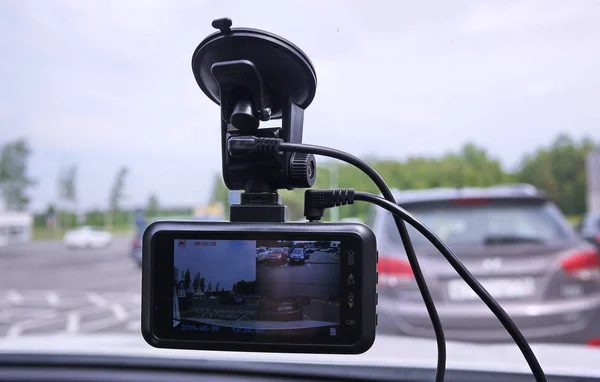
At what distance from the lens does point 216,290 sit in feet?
3.56

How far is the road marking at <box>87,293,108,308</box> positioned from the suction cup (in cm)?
531

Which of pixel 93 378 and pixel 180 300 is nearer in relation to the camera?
pixel 180 300

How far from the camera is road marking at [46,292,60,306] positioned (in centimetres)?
582

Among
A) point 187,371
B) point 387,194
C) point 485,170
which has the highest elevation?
point 485,170

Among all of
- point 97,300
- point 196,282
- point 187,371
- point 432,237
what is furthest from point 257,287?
point 97,300

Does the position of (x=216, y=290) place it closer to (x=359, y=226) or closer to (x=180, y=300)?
(x=180, y=300)

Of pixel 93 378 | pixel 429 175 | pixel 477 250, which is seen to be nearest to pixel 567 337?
pixel 477 250

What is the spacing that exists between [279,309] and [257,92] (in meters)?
0.43

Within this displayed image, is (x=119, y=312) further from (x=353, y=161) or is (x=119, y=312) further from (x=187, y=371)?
(x=353, y=161)

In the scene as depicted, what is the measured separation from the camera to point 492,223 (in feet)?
12.4

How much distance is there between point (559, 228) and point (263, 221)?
10.4 ft

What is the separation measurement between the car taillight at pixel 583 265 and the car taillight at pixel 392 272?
96 cm

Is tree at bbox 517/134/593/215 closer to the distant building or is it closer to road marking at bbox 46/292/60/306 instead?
the distant building

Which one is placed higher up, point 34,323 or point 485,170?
point 485,170
